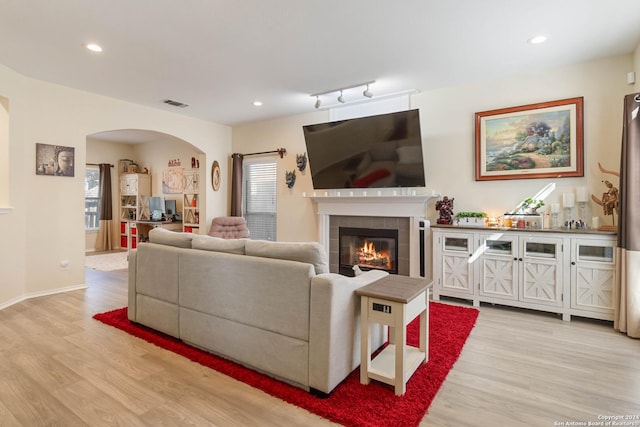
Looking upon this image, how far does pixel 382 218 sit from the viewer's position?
4785 millimetres

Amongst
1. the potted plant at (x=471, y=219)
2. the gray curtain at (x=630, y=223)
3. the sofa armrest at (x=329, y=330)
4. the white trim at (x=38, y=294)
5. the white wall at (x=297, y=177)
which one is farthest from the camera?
the white wall at (x=297, y=177)

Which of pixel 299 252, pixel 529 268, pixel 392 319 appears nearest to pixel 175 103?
pixel 299 252

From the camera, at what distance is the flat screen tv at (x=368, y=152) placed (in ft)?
14.0

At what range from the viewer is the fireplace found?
4.75 metres

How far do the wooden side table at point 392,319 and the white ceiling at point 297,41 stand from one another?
7.12ft

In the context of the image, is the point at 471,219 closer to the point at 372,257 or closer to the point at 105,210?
the point at 372,257

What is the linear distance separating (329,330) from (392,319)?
1.29ft

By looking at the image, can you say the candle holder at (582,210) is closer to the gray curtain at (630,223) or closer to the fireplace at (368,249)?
the gray curtain at (630,223)

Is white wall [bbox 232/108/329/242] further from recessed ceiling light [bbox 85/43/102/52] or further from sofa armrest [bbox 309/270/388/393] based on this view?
sofa armrest [bbox 309/270/388/393]

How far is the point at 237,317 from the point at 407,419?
4.15ft

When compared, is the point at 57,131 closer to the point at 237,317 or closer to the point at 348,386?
the point at 237,317

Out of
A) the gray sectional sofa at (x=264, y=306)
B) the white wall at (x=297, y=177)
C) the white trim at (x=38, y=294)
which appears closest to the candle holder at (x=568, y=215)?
the gray sectional sofa at (x=264, y=306)

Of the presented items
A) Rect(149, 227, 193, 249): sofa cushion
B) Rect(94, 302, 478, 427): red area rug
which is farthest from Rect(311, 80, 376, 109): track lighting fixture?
Rect(94, 302, 478, 427): red area rug

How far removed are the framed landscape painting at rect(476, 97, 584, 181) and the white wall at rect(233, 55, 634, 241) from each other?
87 millimetres
